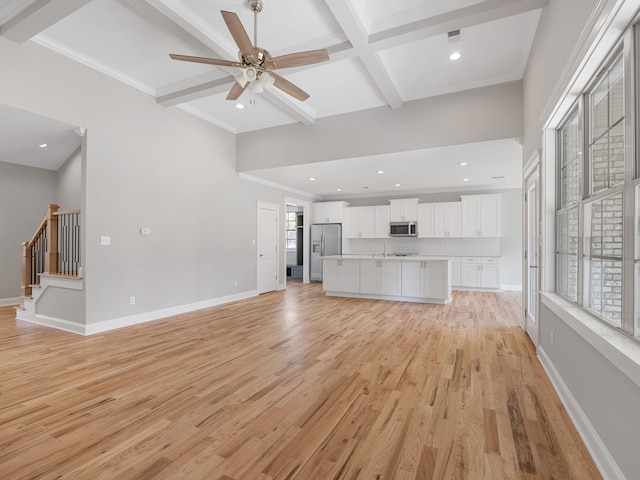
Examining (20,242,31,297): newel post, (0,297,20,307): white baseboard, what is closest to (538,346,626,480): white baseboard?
(20,242,31,297): newel post

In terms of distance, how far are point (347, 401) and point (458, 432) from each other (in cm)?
75

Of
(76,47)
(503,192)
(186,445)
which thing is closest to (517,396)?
(186,445)

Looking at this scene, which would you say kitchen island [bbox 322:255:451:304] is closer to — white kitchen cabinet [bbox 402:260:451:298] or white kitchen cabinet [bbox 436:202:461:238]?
white kitchen cabinet [bbox 402:260:451:298]

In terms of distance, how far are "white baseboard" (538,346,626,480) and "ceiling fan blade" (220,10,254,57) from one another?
136 inches

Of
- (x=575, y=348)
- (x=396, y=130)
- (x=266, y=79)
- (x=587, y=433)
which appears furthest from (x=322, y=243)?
(x=587, y=433)

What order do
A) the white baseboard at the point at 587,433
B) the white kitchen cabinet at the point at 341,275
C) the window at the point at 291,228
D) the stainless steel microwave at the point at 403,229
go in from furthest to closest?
1. the window at the point at 291,228
2. the stainless steel microwave at the point at 403,229
3. the white kitchen cabinet at the point at 341,275
4. the white baseboard at the point at 587,433

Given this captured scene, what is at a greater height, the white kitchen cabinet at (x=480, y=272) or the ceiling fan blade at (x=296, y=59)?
the ceiling fan blade at (x=296, y=59)

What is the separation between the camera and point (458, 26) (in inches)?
119

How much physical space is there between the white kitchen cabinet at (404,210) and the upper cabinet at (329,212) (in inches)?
56.8

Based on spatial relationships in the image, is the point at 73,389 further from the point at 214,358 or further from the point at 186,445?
the point at 186,445

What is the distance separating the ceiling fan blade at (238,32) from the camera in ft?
7.76

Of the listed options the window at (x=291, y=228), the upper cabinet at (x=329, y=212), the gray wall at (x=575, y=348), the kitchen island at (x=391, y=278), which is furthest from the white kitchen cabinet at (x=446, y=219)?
the gray wall at (x=575, y=348)

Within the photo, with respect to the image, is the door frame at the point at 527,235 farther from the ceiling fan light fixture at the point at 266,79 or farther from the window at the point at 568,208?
the ceiling fan light fixture at the point at 266,79

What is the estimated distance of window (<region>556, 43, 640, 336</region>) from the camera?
1578 mm
